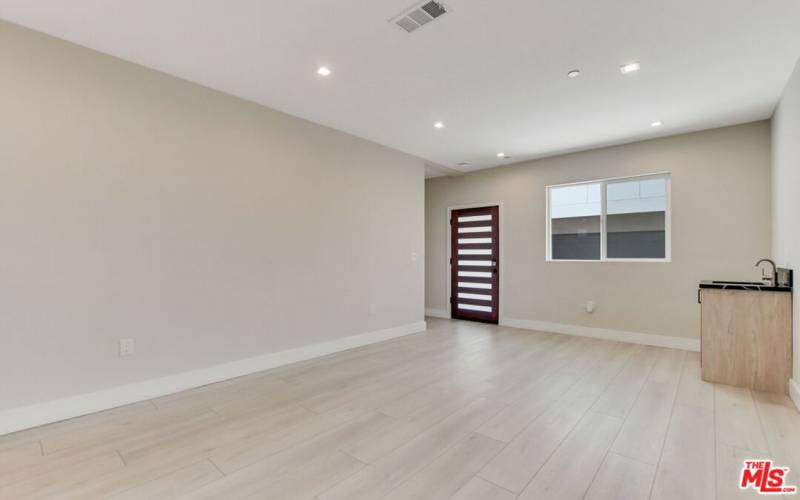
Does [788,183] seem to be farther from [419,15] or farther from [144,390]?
[144,390]

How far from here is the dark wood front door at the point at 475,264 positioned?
6.48m

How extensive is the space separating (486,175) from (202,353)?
5.22 m

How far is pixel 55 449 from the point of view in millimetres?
2248

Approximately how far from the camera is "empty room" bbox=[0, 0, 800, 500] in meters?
2.18

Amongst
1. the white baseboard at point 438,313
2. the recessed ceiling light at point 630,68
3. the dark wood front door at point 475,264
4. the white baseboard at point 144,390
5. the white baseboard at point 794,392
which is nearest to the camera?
the white baseboard at point 144,390

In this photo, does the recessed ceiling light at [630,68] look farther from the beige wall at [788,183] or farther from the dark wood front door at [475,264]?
the dark wood front door at [475,264]

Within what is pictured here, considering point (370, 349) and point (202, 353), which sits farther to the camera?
point (370, 349)

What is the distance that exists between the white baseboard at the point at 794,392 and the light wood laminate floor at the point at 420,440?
0.40 feet

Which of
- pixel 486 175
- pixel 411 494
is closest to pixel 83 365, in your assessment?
pixel 411 494

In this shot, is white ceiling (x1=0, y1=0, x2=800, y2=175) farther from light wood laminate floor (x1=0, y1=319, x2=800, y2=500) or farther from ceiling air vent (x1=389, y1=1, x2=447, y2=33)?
light wood laminate floor (x1=0, y1=319, x2=800, y2=500)

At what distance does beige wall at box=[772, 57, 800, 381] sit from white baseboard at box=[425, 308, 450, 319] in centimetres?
465

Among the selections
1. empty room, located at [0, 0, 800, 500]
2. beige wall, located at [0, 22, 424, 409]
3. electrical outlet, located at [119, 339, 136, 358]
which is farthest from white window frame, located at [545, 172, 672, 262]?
electrical outlet, located at [119, 339, 136, 358]

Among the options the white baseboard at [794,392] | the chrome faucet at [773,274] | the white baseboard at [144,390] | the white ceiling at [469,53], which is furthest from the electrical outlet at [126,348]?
the chrome faucet at [773,274]

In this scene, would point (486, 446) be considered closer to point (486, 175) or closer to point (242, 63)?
point (242, 63)
